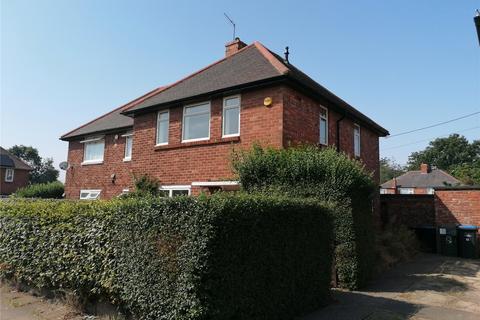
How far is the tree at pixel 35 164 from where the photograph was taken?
3009 inches

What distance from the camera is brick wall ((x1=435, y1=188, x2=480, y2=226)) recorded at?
47.8ft

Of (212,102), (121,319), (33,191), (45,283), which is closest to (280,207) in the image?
(121,319)

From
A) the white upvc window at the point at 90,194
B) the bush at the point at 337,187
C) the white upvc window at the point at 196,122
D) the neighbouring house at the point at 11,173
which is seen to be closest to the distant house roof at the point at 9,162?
the neighbouring house at the point at 11,173

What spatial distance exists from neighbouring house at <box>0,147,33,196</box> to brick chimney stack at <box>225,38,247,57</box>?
37.5 metres

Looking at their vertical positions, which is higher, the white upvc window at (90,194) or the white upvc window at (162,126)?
the white upvc window at (162,126)

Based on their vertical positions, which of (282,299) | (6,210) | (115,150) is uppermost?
(115,150)

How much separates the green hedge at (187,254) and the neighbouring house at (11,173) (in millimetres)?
42283

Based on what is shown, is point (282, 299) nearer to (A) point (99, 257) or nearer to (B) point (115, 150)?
(A) point (99, 257)

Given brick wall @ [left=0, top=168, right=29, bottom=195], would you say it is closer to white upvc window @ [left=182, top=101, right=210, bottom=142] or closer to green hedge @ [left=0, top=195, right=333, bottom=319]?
white upvc window @ [left=182, top=101, right=210, bottom=142]

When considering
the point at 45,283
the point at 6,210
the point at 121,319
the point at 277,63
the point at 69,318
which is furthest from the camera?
the point at 277,63

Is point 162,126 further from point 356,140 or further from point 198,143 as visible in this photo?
point 356,140

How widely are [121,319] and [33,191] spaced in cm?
2230

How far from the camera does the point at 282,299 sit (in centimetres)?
603

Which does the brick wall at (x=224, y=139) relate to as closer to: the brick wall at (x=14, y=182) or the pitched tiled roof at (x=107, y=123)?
the pitched tiled roof at (x=107, y=123)
